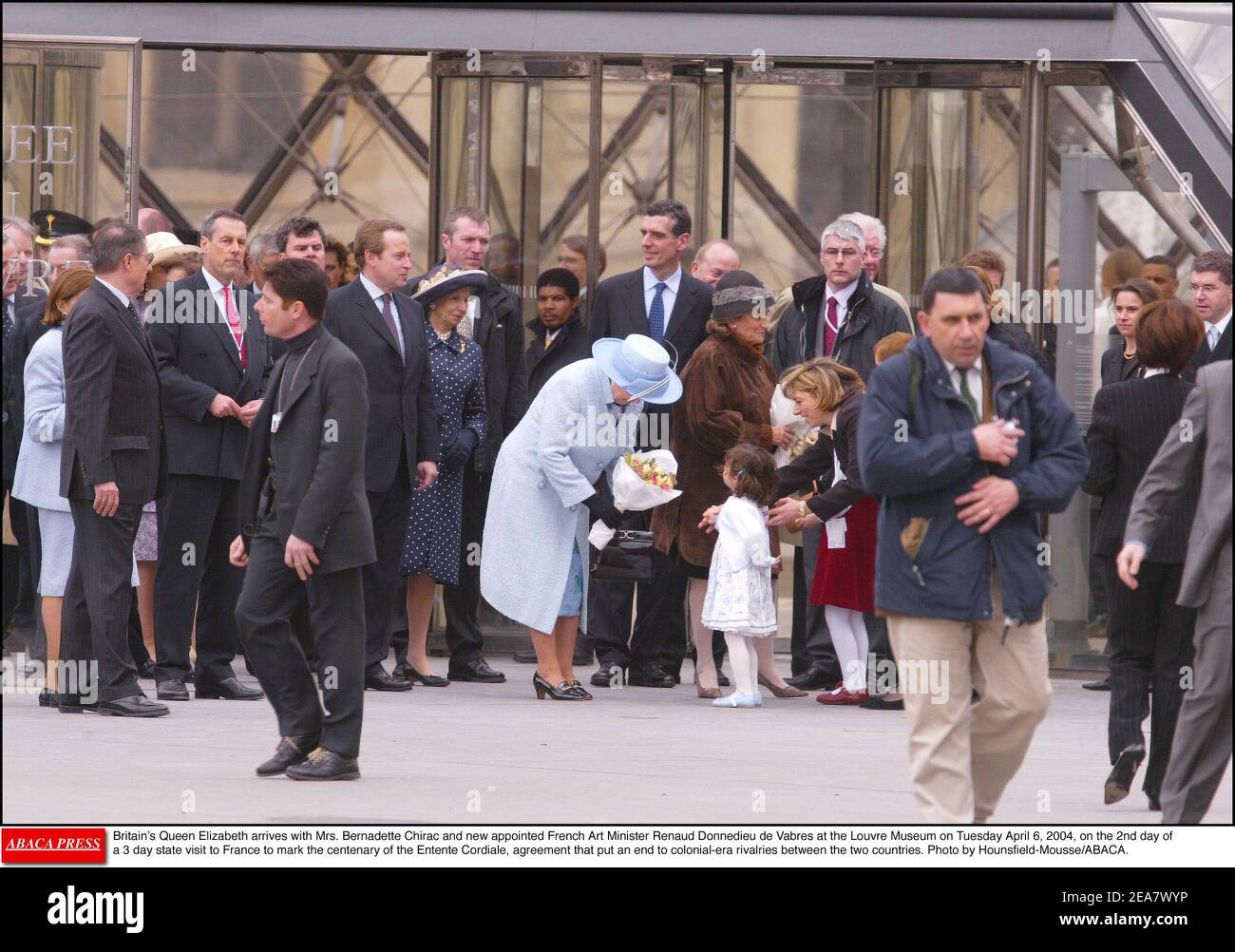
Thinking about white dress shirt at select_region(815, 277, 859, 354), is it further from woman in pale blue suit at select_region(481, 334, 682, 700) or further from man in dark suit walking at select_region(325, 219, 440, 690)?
man in dark suit walking at select_region(325, 219, 440, 690)

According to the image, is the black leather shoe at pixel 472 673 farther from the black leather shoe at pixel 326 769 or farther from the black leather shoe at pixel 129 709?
the black leather shoe at pixel 326 769

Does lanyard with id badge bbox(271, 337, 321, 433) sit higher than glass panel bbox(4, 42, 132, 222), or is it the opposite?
glass panel bbox(4, 42, 132, 222)

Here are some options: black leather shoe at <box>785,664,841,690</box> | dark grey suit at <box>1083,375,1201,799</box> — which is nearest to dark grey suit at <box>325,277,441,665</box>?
black leather shoe at <box>785,664,841,690</box>

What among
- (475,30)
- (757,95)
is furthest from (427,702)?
(757,95)

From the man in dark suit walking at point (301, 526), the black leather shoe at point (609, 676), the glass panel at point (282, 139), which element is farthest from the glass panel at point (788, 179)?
the man in dark suit walking at point (301, 526)

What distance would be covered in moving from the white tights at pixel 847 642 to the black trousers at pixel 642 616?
0.69m

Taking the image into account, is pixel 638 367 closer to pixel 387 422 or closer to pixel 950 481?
pixel 387 422

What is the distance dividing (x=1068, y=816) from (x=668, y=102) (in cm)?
583

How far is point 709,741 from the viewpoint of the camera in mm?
7910

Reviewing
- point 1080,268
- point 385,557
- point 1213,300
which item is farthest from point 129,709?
point 1080,268

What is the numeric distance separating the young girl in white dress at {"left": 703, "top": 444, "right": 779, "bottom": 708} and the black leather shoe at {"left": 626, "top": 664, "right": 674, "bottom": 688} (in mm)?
648

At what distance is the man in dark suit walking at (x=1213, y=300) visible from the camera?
29.0ft

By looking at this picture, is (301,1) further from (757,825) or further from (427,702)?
(757,825)

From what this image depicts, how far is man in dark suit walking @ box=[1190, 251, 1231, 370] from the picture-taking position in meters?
8.84
